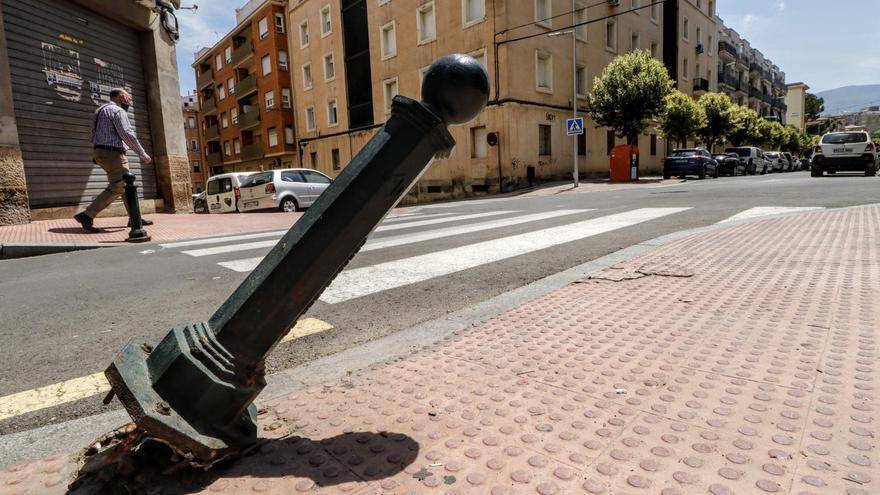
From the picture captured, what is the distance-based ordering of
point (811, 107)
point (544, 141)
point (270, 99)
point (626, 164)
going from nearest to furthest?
point (626, 164) → point (544, 141) → point (270, 99) → point (811, 107)

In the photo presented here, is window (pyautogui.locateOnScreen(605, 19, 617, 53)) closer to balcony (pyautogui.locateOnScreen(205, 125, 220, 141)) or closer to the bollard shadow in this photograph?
the bollard shadow

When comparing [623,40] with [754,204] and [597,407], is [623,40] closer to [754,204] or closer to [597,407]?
[754,204]

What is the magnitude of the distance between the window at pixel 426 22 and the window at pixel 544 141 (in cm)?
730

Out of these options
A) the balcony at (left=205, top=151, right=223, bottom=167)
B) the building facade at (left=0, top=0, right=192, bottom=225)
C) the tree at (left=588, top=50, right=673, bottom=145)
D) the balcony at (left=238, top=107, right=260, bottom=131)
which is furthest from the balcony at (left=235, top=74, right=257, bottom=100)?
the building facade at (left=0, top=0, right=192, bottom=225)

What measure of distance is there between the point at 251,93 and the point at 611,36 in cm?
2790

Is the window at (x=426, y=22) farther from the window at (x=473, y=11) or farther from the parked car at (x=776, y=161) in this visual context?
the parked car at (x=776, y=161)

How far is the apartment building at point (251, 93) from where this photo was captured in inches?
1452

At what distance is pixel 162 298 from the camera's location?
149 inches

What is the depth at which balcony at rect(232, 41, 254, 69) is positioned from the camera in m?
39.4

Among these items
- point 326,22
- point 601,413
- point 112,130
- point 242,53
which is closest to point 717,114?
point 326,22

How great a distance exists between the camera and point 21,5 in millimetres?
9672

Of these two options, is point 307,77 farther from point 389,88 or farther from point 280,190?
point 280,190

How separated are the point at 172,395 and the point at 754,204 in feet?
33.4

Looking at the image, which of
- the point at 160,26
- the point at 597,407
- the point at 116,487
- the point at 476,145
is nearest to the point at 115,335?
the point at 116,487
